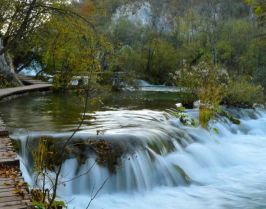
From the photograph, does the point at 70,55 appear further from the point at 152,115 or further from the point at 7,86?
the point at 152,115

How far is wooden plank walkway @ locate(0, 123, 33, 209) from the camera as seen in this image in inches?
212

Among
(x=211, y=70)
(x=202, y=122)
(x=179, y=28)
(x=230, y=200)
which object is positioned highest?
(x=179, y=28)

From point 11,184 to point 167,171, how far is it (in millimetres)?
4863

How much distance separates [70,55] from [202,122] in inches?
379

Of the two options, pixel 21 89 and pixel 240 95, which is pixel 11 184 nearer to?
pixel 21 89

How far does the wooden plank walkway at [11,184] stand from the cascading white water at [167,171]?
1.52 m

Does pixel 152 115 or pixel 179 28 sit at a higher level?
pixel 179 28

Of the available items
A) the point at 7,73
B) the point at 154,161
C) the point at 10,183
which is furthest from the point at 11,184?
the point at 7,73

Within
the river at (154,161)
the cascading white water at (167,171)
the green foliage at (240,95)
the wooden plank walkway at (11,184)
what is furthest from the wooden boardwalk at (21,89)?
the wooden plank walkway at (11,184)

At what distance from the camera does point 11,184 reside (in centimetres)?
621

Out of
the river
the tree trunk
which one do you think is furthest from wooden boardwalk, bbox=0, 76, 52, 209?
the tree trunk

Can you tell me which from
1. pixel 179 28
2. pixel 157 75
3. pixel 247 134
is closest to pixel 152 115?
pixel 247 134

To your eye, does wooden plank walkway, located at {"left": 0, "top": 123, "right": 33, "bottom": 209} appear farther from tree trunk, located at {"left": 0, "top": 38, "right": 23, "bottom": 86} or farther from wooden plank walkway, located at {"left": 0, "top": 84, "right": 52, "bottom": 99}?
tree trunk, located at {"left": 0, "top": 38, "right": 23, "bottom": 86}

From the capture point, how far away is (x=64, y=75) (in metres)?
22.2
